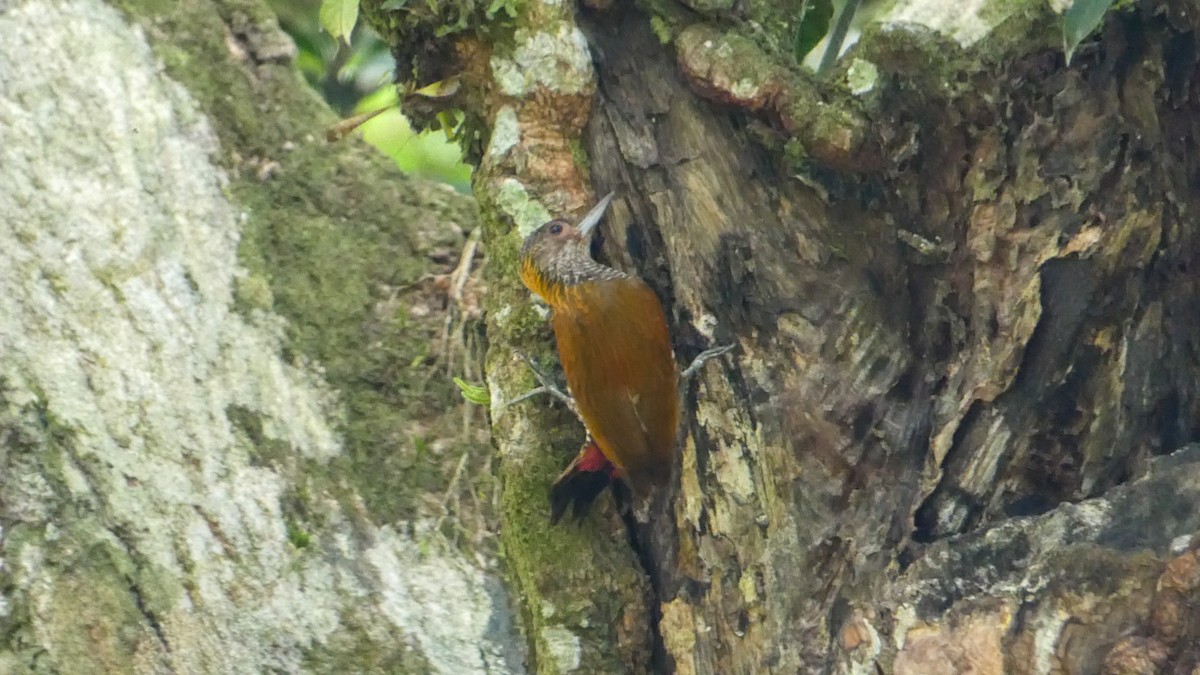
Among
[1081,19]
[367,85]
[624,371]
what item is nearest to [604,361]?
[624,371]

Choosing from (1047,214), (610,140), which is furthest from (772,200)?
(1047,214)

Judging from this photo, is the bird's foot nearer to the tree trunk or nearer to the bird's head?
the tree trunk

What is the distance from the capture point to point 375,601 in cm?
257

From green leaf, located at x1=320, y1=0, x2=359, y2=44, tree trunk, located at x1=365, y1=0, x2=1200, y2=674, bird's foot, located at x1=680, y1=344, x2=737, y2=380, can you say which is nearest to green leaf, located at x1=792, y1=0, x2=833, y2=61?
tree trunk, located at x1=365, y1=0, x2=1200, y2=674

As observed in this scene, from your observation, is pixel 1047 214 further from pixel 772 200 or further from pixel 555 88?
pixel 555 88

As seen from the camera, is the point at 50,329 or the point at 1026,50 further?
the point at 50,329

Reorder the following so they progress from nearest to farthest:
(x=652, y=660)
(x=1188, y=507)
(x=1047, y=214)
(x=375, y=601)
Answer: (x=1188, y=507) → (x=1047, y=214) → (x=652, y=660) → (x=375, y=601)

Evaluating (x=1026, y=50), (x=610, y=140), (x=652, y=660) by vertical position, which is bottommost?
(x=652, y=660)

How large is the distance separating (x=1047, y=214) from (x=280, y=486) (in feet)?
5.51

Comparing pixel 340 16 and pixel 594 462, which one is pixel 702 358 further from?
pixel 340 16

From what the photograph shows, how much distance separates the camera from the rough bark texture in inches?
100

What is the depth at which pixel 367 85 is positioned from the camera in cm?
499

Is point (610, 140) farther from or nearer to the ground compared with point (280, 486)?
farther from the ground

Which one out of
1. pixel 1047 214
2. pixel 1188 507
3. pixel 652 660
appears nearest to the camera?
pixel 1188 507
